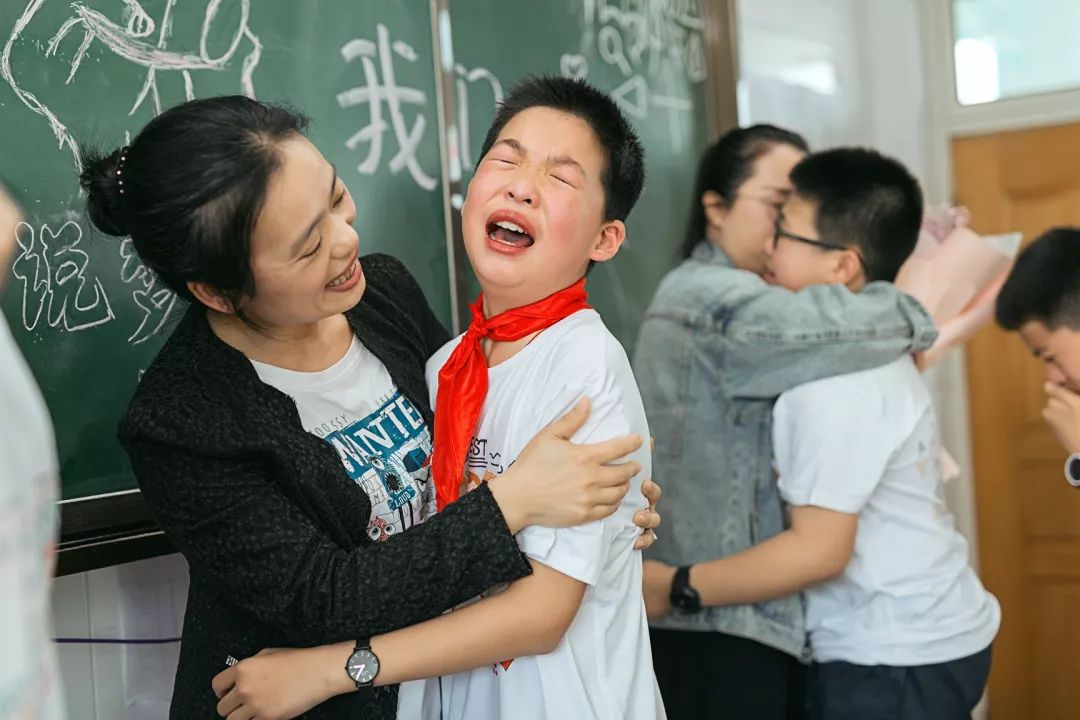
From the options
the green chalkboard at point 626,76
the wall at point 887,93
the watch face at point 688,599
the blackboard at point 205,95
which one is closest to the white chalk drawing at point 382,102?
the blackboard at point 205,95

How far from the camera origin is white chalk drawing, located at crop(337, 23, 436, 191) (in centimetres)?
174

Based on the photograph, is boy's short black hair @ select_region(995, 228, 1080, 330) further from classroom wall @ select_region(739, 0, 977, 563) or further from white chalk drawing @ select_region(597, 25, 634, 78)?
classroom wall @ select_region(739, 0, 977, 563)

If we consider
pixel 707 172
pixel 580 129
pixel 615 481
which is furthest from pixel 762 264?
pixel 615 481

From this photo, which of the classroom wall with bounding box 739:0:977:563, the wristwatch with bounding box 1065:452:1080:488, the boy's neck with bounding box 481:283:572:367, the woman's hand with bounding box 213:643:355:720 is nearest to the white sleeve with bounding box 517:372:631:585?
the boy's neck with bounding box 481:283:572:367

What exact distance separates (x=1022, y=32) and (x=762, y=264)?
2160 mm

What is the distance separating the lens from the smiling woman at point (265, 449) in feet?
3.56

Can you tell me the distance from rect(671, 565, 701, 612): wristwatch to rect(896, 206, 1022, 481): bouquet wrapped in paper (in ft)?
2.72

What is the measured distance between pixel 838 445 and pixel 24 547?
135 centimetres

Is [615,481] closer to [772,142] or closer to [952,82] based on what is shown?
[772,142]

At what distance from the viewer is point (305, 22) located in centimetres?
166

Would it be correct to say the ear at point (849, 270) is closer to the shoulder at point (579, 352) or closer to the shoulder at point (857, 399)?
the shoulder at point (857, 399)

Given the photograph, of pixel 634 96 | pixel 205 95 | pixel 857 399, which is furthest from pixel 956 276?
pixel 205 95

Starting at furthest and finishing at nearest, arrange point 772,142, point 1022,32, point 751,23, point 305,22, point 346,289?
point 1022,32, point 751,23, point 772,142, point 305,22, point 346,289

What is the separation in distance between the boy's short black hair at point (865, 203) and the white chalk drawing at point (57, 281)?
1.27m
